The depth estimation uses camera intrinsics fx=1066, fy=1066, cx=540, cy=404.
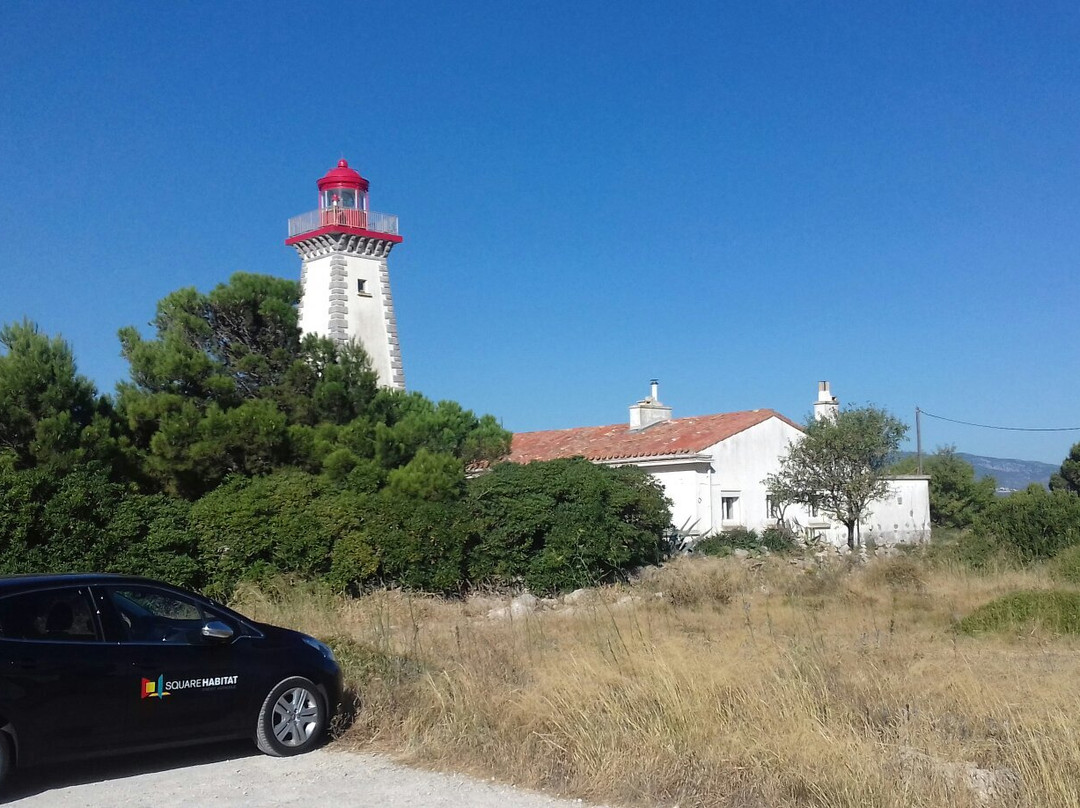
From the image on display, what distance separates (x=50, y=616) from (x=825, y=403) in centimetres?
3265

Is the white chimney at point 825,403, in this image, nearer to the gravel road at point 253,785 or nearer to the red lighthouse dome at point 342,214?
the red lighthouse dome at point 342,214

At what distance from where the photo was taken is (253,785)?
7.62 meters

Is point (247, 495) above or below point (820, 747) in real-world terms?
above

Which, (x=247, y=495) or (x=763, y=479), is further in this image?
(x=763, y=479)

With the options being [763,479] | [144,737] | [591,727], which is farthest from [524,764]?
[763,479]

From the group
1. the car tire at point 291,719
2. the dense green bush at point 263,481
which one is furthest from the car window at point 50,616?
the dense green bush at point 263,481

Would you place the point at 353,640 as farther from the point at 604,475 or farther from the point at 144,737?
the point at 604,475

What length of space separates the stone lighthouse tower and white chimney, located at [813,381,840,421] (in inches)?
565

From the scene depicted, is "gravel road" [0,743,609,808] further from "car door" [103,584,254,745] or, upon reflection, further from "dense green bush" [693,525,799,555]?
"dense green bush" [693,525,799,555]

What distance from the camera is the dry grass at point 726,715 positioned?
6.53 meters

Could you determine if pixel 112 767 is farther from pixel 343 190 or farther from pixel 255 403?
pixel 343 190

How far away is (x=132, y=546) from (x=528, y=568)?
790 centimetres

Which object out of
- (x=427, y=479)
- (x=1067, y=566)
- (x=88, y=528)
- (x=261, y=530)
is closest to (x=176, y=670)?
(x=88, y=528)

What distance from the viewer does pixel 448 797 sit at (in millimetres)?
7266
